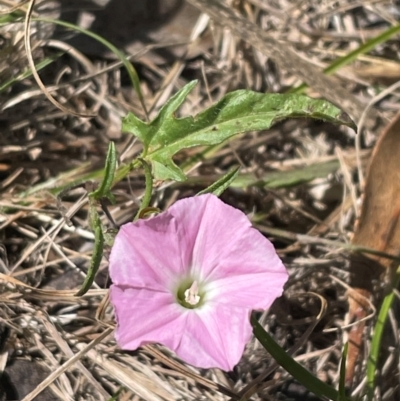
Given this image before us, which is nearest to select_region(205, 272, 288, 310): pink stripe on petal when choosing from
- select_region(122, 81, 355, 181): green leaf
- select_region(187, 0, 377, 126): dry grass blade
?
select_region(122, 81, 355, 181): green leaf

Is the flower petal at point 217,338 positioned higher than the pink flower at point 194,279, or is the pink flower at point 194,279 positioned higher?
the pink flower at point 194,279

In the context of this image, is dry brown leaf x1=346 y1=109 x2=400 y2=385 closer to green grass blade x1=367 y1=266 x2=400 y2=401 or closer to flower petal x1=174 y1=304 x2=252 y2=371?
green grass blade x1=367 y1=266 x2=400 y2=401

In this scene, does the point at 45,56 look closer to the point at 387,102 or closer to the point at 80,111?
the point at 80,111

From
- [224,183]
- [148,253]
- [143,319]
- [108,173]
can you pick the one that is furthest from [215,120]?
[143,319]

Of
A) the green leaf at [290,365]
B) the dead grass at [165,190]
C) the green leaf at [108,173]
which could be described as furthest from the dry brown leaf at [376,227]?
the green leaf at [108,173]

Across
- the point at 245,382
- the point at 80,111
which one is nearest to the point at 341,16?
the point at 80,111

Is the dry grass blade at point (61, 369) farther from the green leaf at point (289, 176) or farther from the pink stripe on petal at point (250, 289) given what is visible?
the green leaf at point (289, 176)

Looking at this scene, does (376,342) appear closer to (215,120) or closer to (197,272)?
(197,272)

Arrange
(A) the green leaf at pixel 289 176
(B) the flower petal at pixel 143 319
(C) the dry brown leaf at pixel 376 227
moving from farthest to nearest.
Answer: (A) the green leaf at pixel 289 176, (C) the dry brown leaf at pixel 376 227, (B) the flower petal at pixel 143 319
